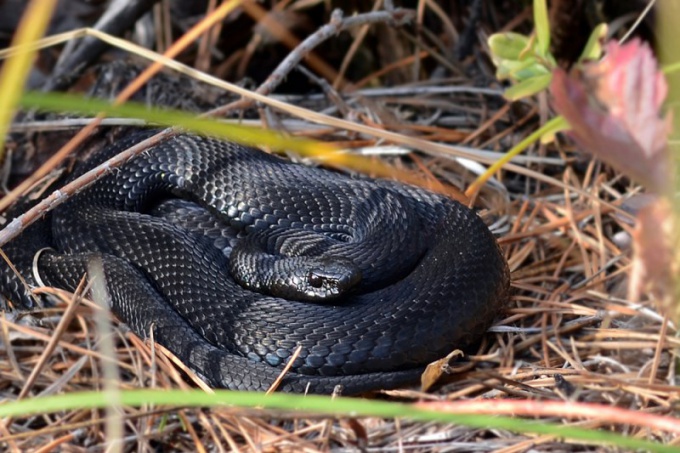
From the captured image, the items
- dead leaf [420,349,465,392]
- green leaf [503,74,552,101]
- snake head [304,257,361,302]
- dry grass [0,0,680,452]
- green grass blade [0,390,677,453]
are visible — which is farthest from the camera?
snake head [304,257,361,302]

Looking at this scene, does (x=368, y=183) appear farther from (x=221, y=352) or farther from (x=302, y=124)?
(x=221, y=352)

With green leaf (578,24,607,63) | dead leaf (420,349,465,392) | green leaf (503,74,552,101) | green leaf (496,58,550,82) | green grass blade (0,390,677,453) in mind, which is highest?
green leaf (578,24,607,63)

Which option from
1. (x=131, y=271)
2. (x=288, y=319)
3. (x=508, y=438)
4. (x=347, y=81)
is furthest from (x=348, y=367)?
(x=347, y=81)

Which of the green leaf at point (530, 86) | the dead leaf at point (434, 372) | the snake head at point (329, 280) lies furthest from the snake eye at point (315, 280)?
the green leaf at point (530, 86)

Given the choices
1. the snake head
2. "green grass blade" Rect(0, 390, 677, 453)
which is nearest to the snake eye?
the snake head

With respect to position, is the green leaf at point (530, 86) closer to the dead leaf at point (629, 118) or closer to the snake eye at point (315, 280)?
the snake eye at point (315, 280)

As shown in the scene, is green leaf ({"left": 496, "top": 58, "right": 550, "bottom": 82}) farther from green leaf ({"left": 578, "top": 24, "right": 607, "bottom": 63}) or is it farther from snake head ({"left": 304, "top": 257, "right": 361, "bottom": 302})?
snake head ({"left": 304, "top": 257, "right": 361, "bottom": 302})

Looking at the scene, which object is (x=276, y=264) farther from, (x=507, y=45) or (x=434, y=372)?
(x=507, y=45)
